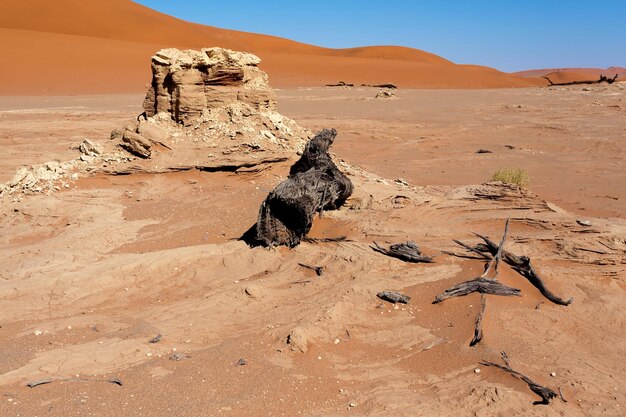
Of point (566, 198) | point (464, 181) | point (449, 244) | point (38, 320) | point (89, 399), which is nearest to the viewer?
point (89, 399)

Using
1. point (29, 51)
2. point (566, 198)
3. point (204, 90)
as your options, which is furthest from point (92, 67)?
point (566, 198)

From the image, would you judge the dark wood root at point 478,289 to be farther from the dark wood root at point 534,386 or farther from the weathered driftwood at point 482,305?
the dark wood root at point 534,386

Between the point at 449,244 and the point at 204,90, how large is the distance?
16.1 ft

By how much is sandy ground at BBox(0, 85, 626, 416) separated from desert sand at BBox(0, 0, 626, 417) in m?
0.02

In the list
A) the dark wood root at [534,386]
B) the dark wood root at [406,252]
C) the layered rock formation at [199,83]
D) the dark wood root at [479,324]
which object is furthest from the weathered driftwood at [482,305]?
the layered rock formation at [199,83]

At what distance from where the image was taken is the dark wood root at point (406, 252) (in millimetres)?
5613

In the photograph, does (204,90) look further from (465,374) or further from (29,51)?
(29,51)

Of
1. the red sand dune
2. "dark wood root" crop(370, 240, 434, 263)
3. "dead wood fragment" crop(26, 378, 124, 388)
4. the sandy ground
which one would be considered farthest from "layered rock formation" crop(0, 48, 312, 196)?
the red sand dune

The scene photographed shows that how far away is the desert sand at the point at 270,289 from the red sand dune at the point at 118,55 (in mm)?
21232

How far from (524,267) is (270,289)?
2.33m

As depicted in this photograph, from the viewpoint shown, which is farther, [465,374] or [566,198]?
[566,198]

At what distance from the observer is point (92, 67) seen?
35.1 metres

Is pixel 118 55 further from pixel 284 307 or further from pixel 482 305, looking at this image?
pixel 482 305

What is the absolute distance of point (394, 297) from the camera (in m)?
4.98
